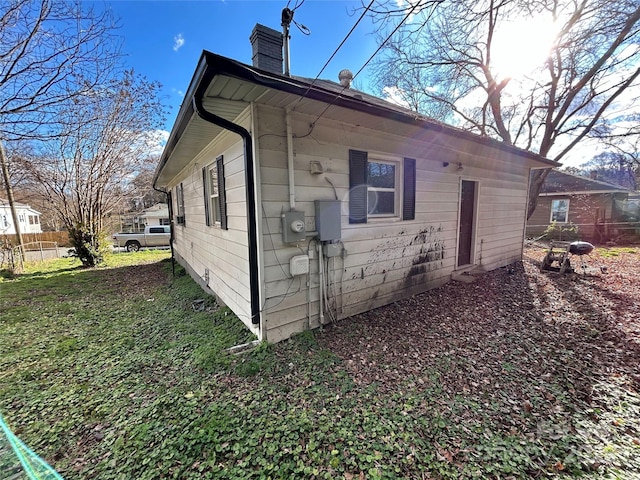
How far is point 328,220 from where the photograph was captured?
11.0 feet

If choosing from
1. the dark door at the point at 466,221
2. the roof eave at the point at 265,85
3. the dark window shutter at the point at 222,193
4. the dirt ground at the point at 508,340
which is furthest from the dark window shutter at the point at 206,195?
the dark door at the point at 466,221

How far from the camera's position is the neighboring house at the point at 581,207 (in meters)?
12.2

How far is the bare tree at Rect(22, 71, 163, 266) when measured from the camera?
348 inches

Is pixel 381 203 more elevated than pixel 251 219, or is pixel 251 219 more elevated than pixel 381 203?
pixel 381 203

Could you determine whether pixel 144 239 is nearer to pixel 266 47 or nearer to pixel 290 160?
pixel 266 47

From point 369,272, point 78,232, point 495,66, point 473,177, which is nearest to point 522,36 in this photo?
point 473,177

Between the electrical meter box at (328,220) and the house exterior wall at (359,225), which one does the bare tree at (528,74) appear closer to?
the house exterior wall at (359,225)

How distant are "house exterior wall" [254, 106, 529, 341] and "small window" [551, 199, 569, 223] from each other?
11940 mm

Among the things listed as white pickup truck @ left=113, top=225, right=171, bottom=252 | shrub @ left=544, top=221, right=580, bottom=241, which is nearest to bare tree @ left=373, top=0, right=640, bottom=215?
shrub @ left=544, top=221, right=580, bottom=241

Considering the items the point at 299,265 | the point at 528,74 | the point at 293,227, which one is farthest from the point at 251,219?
the point at 528,74

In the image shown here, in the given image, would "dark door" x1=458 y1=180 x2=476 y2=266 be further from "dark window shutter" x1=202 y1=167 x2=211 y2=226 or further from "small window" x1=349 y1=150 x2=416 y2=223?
"dark window shutter" x1=202 y1=167 x2=211 y2=226

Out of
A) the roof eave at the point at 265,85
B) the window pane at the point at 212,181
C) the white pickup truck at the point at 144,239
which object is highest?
the roof eave at the point at 265,85

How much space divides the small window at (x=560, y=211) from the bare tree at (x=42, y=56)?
1999cm

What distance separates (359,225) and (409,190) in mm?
1320
